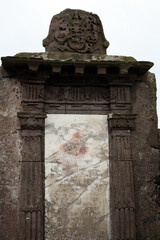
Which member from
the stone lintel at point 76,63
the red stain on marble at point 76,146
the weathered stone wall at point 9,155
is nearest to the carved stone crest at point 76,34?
the stone lintel at point 76,63

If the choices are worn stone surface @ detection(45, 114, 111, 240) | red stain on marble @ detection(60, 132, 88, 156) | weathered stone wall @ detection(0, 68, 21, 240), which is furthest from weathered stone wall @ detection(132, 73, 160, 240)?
weathered stone wall @ detection(0, 68, 21, 240)

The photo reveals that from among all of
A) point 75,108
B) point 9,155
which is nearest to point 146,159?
point 75,108

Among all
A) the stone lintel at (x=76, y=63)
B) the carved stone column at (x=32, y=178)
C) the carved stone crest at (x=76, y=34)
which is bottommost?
the carved stone column at (x=32, y=178)

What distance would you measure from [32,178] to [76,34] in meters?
2.86

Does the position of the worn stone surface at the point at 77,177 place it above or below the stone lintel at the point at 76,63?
below

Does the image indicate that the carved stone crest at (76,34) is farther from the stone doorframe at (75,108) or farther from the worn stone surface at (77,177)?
the worn stone surface at (77,177)

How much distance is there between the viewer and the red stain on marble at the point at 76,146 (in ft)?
19.2

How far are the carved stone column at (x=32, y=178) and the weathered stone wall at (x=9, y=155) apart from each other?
Result: 0.11 meters

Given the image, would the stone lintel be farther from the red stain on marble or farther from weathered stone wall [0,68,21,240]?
the red stain on marble

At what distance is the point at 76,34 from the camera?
6340 mm

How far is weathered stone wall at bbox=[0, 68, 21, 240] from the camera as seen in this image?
5.37 metres

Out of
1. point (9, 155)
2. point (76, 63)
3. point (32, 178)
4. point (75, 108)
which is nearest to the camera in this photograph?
point (32, 178)

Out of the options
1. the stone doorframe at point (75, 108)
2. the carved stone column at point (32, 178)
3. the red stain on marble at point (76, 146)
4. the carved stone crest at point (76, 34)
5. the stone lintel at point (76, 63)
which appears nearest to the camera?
the carved stone column at point (32, 178)

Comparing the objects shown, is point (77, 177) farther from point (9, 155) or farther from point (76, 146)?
point (9, 155)
